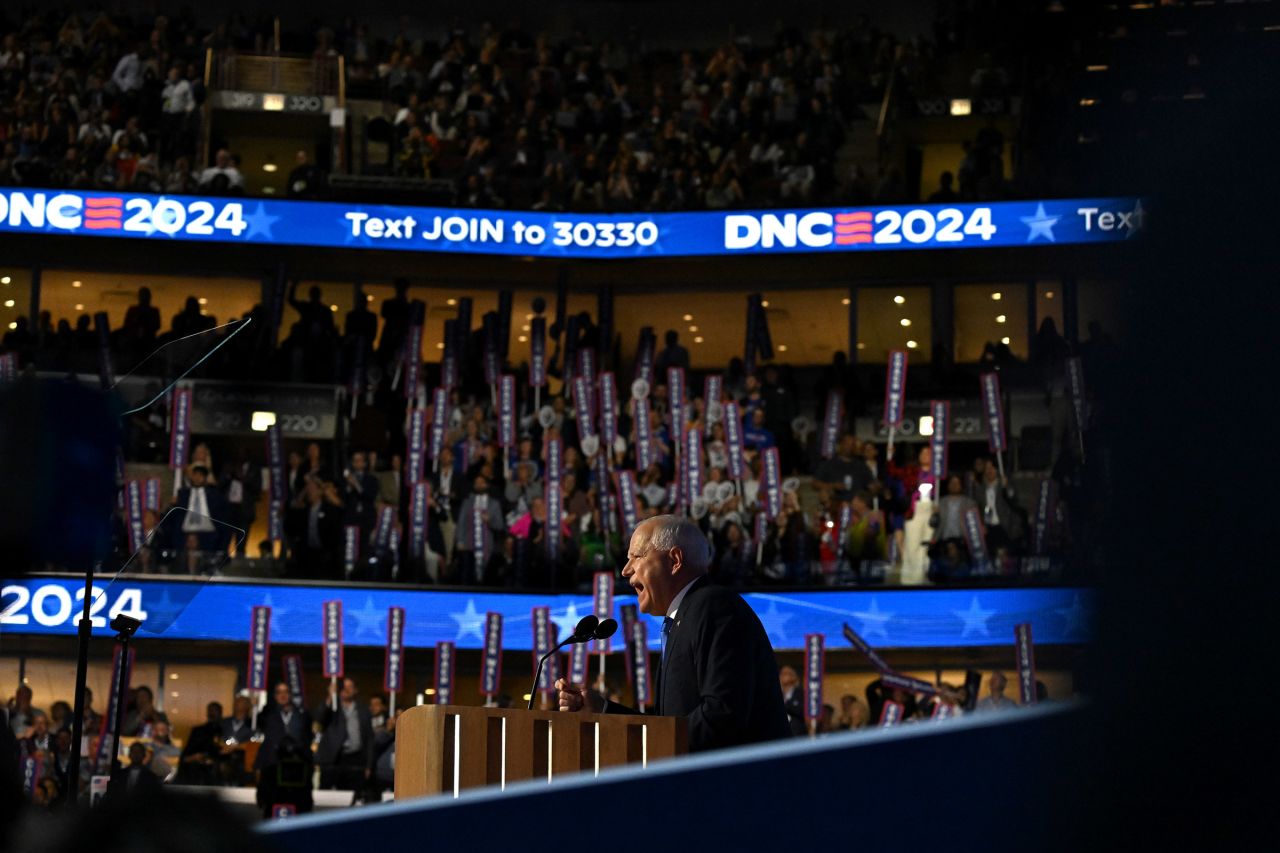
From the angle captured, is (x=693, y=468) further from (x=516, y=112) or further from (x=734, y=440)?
(x=516, y=112)

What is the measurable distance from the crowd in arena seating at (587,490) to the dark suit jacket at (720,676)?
12627 millimetres

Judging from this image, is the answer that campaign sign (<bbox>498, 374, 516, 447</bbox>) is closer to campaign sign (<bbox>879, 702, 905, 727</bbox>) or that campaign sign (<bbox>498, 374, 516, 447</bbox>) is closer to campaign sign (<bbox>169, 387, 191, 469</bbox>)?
campaign sign (<bbox>169, 387, 191, 469</bbox>)

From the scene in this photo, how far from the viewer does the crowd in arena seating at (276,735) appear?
14.7m

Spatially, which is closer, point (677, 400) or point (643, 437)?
point (643, 437)

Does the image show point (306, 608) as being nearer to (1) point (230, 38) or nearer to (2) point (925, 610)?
(2) point (925, 610)

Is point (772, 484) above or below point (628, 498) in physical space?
above

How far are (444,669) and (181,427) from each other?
3.81 meters

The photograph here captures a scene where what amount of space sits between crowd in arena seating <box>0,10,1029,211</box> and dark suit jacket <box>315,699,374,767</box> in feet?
26.0

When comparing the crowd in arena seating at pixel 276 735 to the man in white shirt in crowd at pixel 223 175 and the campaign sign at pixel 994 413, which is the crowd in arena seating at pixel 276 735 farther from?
the man in white shirt in crowd at pixel 223 175

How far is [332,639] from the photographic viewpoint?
18172 millimetres

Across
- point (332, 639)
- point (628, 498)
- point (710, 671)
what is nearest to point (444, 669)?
point (332, 639)

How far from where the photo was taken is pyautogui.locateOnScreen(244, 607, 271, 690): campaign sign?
17.7m

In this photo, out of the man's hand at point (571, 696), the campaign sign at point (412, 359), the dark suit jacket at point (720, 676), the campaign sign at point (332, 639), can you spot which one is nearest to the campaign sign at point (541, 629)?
the campaign sign at point (332, 639)

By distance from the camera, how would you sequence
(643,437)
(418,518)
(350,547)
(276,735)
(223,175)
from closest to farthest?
1. (276,735)
2. (350,547)
3. (418,518)
4. (643,437)
5. (223,175)
